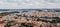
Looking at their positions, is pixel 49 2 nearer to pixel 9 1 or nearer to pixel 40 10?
pixel 40 10

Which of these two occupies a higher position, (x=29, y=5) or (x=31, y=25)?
(x=29, y=5)

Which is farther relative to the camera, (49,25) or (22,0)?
(22,0)

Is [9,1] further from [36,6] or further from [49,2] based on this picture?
[49,2]

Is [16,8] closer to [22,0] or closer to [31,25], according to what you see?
[22,0]

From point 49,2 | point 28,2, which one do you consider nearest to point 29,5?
point 28,2

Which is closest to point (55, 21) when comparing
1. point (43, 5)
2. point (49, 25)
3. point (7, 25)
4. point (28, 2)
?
point (49, 25)

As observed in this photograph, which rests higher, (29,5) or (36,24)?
(29,5)

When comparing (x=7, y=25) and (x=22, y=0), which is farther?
(x=22, y=0)
